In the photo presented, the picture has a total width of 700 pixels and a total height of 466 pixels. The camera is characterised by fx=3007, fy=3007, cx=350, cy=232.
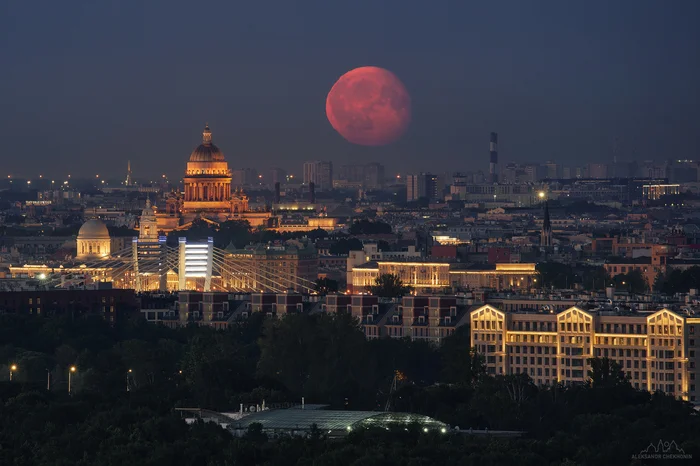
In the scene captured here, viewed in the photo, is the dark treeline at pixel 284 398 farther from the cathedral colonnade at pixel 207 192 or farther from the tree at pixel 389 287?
the cathedral colonnade at pixel 207 192

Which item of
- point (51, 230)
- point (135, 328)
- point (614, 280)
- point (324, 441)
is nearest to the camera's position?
point (324, 441)

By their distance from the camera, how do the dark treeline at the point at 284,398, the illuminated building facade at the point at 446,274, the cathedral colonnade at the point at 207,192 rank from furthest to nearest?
the cathedral colonnade at the point at 207,192 → the illuminated building facade at the point at 446,274 → the dark treeline at the point at 284,398

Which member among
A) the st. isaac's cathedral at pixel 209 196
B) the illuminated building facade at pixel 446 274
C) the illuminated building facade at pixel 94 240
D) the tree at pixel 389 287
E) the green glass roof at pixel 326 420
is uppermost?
the st. isaac's cathedral at pixel 209 196

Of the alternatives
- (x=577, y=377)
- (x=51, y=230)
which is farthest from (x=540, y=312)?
(x=51, y=230)

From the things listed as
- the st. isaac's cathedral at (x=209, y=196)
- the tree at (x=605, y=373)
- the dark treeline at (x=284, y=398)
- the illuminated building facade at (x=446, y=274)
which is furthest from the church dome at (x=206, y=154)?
the tree at (x=605, y=373)

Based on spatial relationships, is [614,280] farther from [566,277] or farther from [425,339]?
[425,339]

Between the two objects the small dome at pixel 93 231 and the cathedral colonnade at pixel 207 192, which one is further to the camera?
the cathedral colonnade at pixel 207 192

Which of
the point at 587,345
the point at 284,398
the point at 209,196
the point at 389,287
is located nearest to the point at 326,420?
the point at 284,398
